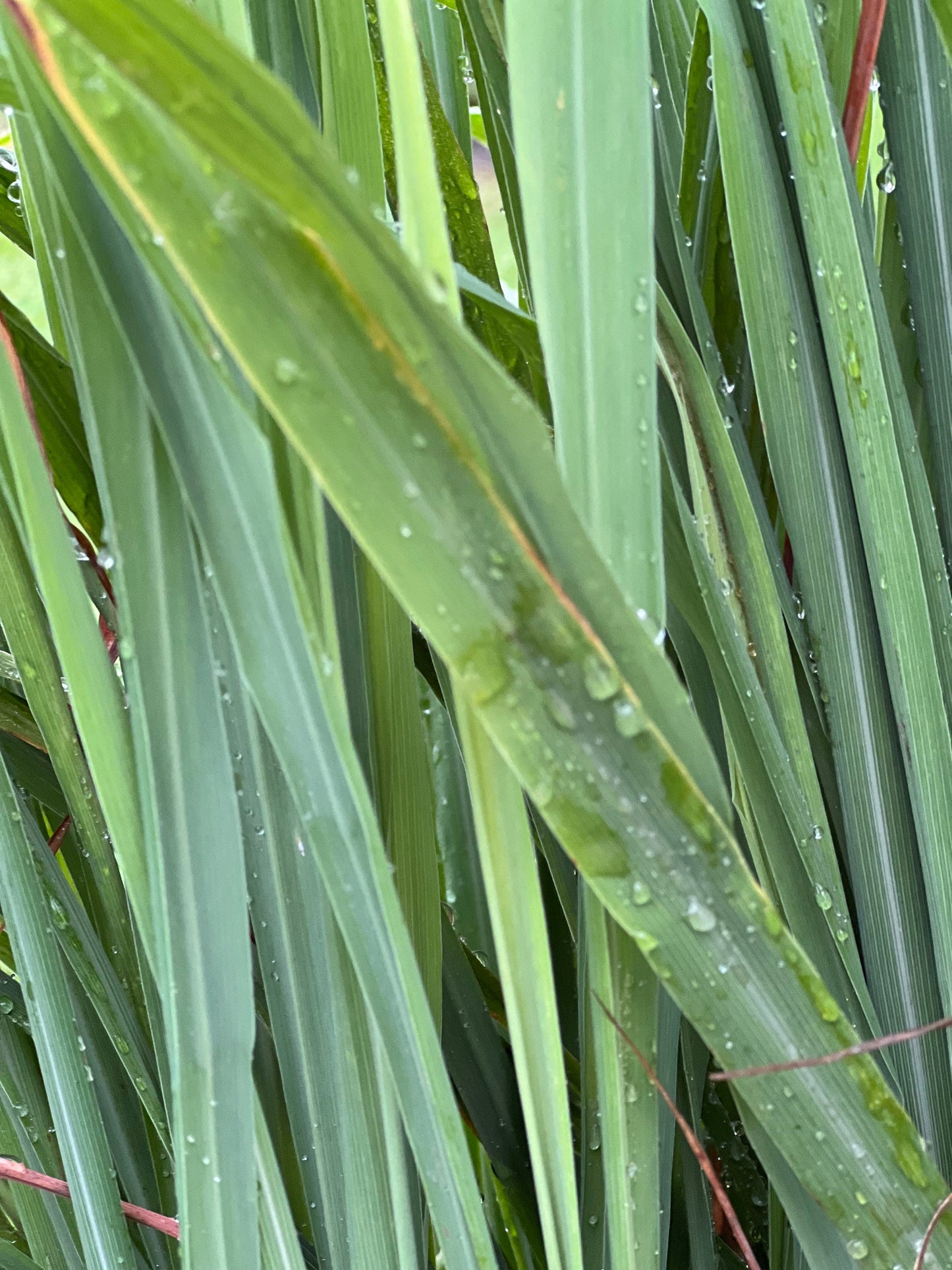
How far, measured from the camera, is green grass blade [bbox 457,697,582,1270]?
0.65 ft

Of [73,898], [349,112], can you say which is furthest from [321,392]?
[73,898]

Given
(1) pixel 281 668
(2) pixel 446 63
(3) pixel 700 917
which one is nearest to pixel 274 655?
(1) pixel 281 668

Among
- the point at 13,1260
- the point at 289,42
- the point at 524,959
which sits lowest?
the point at 13,1260

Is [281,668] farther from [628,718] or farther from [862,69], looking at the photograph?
[862,69]

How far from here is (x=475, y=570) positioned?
16 cm

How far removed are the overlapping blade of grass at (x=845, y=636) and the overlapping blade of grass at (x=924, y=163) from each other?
0.05m

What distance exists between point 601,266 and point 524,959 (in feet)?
0.51

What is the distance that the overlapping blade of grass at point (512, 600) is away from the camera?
5.3 inches

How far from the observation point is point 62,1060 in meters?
0.28

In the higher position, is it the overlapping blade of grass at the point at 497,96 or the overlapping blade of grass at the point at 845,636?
the overlapping blade of grass at the point at 497,96

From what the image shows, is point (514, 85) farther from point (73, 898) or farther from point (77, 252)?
point (73, 898)

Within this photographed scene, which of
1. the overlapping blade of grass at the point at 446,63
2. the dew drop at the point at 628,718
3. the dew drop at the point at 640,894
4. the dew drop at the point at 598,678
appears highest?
the overlapping blade of grass at the point at 446,63

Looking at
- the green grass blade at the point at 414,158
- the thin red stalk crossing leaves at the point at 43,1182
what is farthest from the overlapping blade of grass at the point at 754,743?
the thin red stalk crossing leaves at the point at 43,1182

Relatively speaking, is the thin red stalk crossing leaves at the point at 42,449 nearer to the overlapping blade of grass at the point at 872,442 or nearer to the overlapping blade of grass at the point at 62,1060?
the overlapping blade of grass at the point at 62,1060
